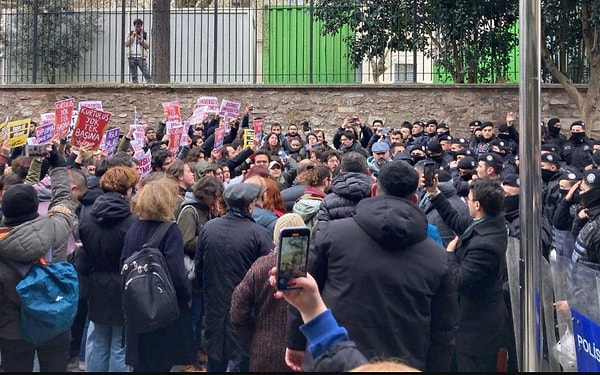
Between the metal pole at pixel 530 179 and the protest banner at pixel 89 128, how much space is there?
24.1ft

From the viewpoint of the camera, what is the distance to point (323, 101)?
59.4 ft

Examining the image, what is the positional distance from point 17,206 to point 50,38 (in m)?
14.6

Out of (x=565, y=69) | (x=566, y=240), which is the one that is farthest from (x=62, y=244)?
(x=565, y=69)

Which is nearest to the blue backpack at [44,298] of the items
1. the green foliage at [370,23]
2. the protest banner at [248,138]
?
the protest banner at [248,138]

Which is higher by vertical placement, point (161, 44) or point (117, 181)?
point (161, 44)

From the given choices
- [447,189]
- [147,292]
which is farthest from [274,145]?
[147,292]

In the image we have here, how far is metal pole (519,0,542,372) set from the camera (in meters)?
4.24

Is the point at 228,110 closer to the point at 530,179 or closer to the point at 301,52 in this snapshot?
the point at 301,52

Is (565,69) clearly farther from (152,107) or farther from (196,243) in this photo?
(196,243)

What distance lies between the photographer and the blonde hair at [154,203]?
6.19 meters

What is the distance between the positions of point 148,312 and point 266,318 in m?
1.05

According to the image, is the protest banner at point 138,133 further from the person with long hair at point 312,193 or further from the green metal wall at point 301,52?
the green metal wall at point 301,52

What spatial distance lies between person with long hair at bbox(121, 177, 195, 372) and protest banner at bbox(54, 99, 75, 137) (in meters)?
6.21

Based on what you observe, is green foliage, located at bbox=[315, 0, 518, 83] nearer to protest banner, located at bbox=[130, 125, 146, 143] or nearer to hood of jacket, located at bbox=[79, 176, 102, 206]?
protest banner, located at bbox=[130, 125, 146, 143]
